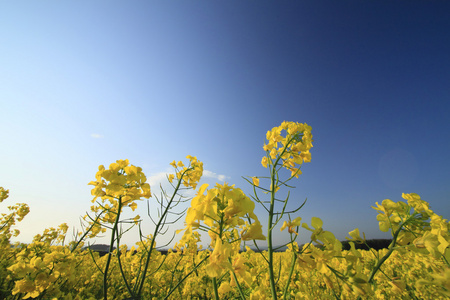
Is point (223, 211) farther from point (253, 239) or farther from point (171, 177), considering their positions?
point (171, 177)

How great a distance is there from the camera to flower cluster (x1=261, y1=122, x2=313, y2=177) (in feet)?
5.49

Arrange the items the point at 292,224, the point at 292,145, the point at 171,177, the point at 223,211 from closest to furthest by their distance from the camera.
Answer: the point at 223,211, the point at 292,224, the point at 292,145, the point at 171,177

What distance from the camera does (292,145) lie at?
1.72 meters

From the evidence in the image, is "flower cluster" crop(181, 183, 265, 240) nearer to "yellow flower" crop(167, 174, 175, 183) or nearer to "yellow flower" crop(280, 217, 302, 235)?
"yellow flower" crop(280, 217, 302, 235)

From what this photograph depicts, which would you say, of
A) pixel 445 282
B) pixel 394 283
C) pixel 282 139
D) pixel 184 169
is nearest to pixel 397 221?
pixel 394 283

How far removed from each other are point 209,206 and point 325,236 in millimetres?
706

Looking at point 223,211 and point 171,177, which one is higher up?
point 171,177

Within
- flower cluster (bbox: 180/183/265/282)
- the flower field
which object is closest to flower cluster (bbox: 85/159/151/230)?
the flower field

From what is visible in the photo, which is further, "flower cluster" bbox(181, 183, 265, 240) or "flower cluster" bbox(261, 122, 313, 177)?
"flower cluster" bbox(261, 122, 313, 177)

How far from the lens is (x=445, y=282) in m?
0.78

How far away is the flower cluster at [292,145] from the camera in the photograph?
1.67m

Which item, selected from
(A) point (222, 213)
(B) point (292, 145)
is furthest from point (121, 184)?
(B) point (292, 145)

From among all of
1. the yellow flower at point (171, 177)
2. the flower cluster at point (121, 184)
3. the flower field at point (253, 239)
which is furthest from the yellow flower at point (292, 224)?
the yellow flower at point (171, 177)

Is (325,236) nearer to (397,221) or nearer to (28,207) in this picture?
(397,221)
